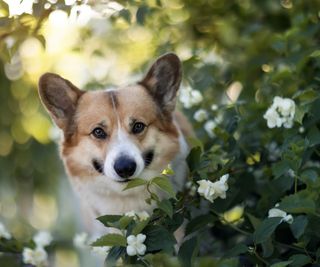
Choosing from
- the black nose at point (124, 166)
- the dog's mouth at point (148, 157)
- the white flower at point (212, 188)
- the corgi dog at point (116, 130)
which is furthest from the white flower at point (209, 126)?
the white flower at point (212, 188)

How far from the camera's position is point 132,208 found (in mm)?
3404

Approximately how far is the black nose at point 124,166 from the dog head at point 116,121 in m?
0.05

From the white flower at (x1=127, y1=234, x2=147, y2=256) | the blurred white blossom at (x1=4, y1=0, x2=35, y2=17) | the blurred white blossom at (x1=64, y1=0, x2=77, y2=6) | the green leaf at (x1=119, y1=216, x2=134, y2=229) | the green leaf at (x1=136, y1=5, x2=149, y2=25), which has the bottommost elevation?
the white flower at (x1=127, y1=234, x2=147, y2=256)

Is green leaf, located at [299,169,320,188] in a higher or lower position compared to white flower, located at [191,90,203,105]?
higher

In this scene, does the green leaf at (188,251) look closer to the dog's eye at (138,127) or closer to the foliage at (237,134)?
the foliage at (237,134)

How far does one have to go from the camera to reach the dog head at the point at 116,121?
130 inches

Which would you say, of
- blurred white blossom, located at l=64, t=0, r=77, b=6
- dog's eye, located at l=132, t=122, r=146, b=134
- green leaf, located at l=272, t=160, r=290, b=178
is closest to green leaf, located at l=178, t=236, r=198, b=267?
green leaf, located at l=272, t=160, r=290, b=178

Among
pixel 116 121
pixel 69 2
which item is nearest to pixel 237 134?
pixel 116 121

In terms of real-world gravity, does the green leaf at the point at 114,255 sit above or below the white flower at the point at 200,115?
above

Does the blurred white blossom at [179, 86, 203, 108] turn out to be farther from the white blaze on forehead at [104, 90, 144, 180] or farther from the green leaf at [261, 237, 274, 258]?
the green leaf at [261, 237, 274, 258]

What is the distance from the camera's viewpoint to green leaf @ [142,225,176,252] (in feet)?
8.75

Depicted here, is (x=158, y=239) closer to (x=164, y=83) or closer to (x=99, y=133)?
(x=99, y=133)

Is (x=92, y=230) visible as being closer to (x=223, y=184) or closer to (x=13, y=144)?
(x=223, y=184)

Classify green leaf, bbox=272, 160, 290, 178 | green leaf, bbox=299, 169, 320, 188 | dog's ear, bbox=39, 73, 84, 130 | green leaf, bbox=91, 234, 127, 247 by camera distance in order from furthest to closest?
dog's ear, bbox=39, 73, 84, 130 < green leaf, bbox=272, 160, 290, 178 < green leaf, bbox=299, 169, 320, 188 < green leaf, bbox=91, 234, 127, 247
